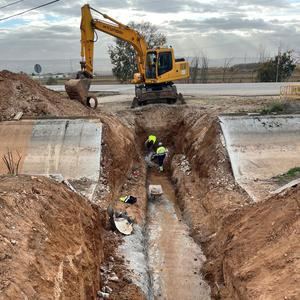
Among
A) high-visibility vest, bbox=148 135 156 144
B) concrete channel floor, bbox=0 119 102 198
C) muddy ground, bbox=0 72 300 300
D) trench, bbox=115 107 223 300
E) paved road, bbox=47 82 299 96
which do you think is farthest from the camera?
paved road, bbox=47 82 299 96

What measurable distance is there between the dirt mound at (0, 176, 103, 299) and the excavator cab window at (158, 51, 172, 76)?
1458 centimetres

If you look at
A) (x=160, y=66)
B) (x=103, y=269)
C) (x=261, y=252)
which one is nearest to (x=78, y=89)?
(x=160, y=66)

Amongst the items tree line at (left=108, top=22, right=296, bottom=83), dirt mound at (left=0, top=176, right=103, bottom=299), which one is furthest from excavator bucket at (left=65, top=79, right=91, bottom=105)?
tree line at (left=108, top=22, right=296, bottom=83)

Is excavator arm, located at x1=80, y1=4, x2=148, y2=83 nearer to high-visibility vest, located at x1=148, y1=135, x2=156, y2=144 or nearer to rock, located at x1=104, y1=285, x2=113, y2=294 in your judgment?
high-visibility vest, located at x1=148, y1=135, x2=156, y2=144

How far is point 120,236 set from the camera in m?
12.7

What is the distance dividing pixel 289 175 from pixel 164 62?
35.6ft

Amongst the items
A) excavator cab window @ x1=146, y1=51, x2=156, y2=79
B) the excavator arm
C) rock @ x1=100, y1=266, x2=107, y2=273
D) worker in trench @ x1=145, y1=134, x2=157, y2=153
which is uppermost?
the excavator arm

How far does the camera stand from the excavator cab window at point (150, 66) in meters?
24.5

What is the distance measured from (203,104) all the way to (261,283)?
18602mm

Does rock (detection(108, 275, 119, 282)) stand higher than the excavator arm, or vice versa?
the excavator arm

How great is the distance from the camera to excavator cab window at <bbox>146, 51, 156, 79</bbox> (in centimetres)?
2450

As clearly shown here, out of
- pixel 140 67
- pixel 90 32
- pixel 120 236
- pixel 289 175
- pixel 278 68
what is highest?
pixel 90 32

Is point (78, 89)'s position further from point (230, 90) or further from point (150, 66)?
point (230, 90)

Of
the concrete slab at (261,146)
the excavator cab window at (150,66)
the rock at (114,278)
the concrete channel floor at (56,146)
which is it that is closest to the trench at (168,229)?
the rock at (114,278)
